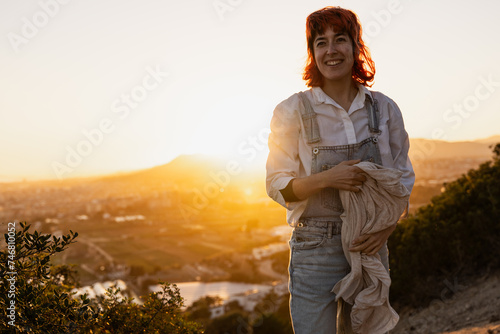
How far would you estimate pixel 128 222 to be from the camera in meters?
49.0

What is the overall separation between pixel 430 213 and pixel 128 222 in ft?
152

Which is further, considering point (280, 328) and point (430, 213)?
point (280, 328)

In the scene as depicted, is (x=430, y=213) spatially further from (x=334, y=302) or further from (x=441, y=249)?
(x=334, y=302)

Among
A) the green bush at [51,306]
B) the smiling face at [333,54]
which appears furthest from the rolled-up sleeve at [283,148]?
the green bush at [51,306]

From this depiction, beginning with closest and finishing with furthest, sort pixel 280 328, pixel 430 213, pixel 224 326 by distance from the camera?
pixel 430 213 → pixel 280 328 → pixel 224 326

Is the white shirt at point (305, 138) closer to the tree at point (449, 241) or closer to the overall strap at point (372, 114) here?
the overall strap at point (372, 114)

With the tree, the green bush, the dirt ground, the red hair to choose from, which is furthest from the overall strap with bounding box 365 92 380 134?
the tree

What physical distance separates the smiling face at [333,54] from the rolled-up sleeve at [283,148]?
24 centimetres

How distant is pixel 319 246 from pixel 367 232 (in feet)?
0.73

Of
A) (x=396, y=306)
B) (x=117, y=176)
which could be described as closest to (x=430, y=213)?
(x=396, y=306)

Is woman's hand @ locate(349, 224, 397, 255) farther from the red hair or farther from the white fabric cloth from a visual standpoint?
the red hair

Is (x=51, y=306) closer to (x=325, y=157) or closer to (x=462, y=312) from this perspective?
(x=325, y=157)

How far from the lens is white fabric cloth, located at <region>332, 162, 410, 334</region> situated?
5.67 feet

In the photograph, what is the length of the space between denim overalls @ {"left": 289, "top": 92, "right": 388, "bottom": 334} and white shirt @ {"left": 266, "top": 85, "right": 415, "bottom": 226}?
30mm
